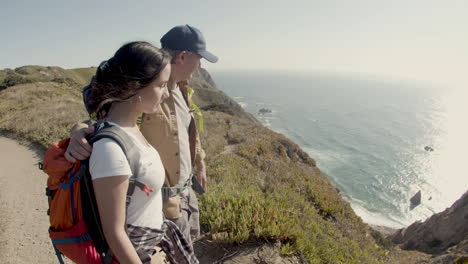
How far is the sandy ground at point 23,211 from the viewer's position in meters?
5.04

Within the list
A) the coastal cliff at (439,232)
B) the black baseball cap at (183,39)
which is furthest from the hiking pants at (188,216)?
the coastal cliff at (439,232)

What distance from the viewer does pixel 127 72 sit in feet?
5.61

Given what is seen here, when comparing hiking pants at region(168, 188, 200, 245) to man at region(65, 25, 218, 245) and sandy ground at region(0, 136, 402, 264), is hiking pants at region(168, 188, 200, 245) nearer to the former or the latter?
man at region(65, 25, 218, 245)

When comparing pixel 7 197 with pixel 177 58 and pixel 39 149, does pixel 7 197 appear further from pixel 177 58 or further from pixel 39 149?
pixel 177 58

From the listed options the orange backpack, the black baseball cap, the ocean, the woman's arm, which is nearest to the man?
the black baseball cap

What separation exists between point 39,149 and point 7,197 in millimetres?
3456

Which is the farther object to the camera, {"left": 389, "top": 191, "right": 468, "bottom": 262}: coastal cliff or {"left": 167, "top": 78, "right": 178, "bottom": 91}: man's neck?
{"left": 389, "top": 191, "right": 468, "bottom": 262}: coastal cliff

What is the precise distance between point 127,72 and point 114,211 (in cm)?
82

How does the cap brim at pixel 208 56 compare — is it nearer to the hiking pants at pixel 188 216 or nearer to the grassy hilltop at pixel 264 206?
the hiking pants at pixel 188 216

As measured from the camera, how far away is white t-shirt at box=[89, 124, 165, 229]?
1443 mm

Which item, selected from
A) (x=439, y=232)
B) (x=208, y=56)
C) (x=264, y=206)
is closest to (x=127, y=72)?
(x=208, y=56)

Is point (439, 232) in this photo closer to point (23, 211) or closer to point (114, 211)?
point (23, 211)

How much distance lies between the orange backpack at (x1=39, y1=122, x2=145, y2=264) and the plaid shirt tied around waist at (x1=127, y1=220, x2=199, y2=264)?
24 centimetres

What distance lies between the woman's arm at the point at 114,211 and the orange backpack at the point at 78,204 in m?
0.10
